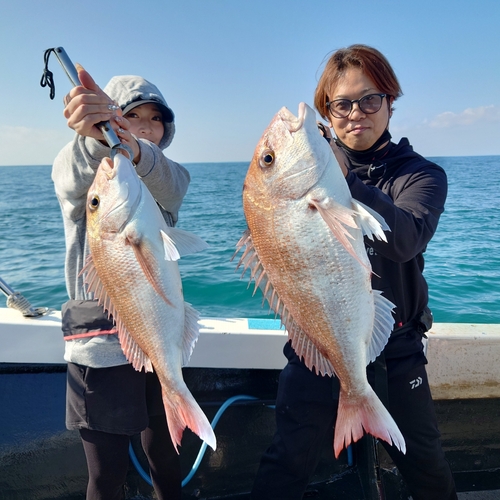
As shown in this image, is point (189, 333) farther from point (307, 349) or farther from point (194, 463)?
point (194, 463)

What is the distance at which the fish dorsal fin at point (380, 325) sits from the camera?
180 cm

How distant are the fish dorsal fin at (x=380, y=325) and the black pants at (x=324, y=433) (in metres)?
0.43

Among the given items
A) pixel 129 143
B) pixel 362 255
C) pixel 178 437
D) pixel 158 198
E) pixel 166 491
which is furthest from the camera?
pixel 166 491

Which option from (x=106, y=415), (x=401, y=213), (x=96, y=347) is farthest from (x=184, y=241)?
(x=106, y=415)

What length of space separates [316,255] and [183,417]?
3.02 feet

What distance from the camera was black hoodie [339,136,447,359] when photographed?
5.59ft

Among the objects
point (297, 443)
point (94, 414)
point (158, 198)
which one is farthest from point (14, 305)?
point (297, 443)

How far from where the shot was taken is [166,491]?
101 inches

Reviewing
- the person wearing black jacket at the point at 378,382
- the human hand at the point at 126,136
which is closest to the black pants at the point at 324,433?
the person wearing black jacket at the point at 378,382

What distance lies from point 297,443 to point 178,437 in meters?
0.72

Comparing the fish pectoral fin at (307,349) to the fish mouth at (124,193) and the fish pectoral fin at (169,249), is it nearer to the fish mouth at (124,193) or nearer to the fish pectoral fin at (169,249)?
the fish pectoral fin at (169,249)

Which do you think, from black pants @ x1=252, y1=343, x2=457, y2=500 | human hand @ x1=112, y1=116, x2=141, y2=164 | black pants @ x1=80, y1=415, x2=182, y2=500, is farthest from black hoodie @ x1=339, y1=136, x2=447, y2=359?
black pants @ x1=80, y1=415, x2=182, y2=500

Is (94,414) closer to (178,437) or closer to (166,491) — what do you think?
(178,437)

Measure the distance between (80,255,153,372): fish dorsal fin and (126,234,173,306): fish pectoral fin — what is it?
0.27 m
